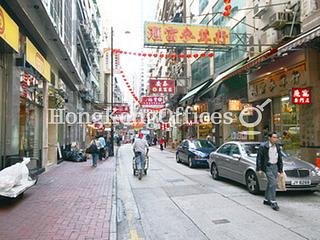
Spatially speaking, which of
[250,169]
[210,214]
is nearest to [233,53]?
[250,169]

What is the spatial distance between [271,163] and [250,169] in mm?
1817

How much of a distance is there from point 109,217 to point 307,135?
395 inches

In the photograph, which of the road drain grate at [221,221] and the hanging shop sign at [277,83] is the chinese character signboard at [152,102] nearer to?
the hanging shop sign at [277,83]

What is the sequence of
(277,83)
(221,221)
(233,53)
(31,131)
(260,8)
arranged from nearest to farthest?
(221,221) → (31,131) → (277,83) → (260,8) → (233,53)

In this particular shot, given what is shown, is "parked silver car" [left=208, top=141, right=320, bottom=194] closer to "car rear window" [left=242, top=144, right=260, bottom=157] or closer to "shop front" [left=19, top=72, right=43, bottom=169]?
"car rear window" [left=242, top=144, right=260, bottom=157]

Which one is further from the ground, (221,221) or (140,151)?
(140,151)

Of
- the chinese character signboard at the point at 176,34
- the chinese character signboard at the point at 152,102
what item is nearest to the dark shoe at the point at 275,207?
the chinese character signboard at the point at 176,34

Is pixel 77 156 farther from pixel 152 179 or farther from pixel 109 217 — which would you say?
pixel 109 217

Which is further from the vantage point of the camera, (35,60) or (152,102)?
(152,102)

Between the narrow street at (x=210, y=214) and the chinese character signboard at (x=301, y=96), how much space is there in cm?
491

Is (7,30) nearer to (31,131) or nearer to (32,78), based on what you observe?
(32,78)

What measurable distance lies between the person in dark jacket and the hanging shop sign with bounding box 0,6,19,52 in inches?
264

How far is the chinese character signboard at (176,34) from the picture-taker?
15.7m

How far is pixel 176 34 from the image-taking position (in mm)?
15922
